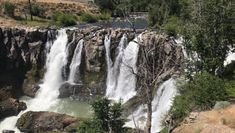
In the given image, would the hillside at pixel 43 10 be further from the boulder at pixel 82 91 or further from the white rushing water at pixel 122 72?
the white rushing water at pixel 122 72

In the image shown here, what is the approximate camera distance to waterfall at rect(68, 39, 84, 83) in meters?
67.8

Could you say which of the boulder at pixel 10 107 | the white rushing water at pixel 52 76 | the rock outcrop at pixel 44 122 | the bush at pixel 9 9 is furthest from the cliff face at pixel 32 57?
the bush at pixel 9 9

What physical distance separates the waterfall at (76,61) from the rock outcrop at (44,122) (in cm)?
1314

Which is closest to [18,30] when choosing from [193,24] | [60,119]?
[60,119]

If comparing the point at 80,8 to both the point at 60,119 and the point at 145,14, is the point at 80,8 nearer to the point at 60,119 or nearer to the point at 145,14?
the point at 145,14

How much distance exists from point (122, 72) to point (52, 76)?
11.2m

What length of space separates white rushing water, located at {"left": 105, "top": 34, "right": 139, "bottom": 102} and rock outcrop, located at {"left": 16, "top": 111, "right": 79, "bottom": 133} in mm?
9694

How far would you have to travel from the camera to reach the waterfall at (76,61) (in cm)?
6781

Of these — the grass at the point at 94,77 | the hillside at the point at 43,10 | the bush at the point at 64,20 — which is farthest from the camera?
the bush at the point at 64,20

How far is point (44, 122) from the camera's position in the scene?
178 ft

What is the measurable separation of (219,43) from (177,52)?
13.7m

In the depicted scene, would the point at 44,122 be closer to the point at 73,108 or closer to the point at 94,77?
the point at 73,108

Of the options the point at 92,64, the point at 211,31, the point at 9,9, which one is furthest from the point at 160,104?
the point at 9,9

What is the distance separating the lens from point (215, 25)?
44.3 meters
